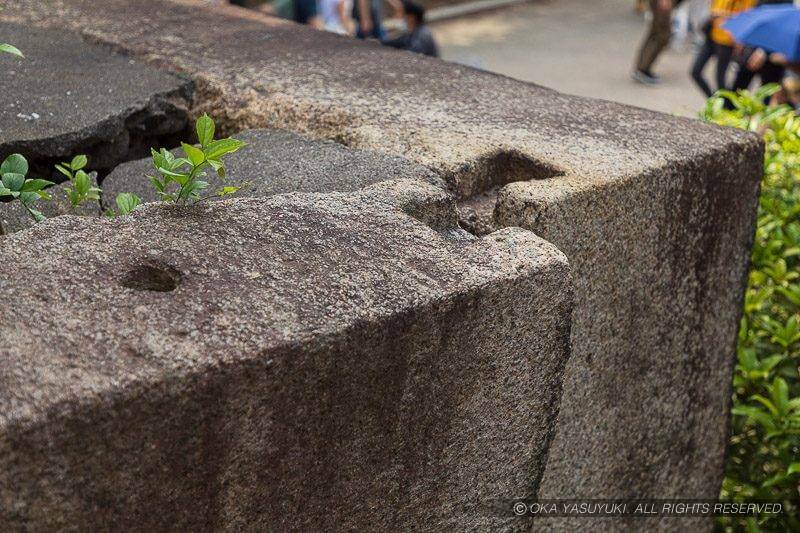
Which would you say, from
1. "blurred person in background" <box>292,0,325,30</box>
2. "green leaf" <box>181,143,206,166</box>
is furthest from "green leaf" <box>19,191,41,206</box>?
"blurred person in background" <box>292,0,325,30</box>

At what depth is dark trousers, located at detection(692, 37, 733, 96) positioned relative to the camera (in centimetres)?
755

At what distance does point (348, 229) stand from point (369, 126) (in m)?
0.67

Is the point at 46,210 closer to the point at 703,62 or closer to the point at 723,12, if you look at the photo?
the point at 723,12

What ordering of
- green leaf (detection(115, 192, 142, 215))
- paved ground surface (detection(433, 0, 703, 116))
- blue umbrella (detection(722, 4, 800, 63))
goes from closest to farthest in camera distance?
green leaf (detection(115, 192, 142, 215)) → blue umbrella (detection(722, 4, 800, 63)) → paved ground surface (detection(433, 0, 703, 116))

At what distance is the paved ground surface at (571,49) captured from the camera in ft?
29.4

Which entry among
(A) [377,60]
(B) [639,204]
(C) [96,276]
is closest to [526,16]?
(A) [377,60]

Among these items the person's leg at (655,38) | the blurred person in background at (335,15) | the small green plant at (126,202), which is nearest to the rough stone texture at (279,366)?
the small green plant at (126,202)

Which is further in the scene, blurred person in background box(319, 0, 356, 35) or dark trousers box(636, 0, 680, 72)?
dark trousers box(636, 0, 680, 72)

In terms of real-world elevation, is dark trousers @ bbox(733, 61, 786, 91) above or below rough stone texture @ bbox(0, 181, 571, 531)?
below

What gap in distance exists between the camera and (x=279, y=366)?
1.30 m

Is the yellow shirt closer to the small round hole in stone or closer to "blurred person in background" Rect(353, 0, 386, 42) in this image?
"blurred person in background" Rect(353, 0, 386, 42)

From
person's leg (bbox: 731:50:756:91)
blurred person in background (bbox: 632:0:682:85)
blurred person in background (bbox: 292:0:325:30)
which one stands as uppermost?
person's leg (bbox: 731:50:756:91)

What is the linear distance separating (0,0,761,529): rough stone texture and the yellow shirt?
5198 millimetres

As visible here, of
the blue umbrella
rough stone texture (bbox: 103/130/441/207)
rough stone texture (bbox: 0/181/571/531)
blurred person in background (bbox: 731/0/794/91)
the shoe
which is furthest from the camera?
the shoe
